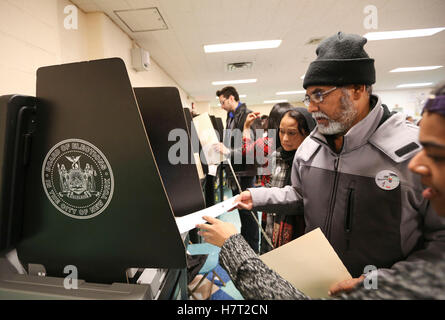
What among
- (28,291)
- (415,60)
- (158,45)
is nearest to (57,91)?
(28,291)

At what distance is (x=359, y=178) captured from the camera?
2.56ft

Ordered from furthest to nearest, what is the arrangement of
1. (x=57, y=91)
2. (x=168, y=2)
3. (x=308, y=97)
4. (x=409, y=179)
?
(x=168, y=2)
(x=308, y=97)
(x=409, y=179)
(x=57, y=91)

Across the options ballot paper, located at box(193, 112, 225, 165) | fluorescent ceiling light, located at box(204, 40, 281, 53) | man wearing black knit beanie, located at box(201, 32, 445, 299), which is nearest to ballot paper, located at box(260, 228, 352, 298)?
man wearing black knit beanie, located at box(201, 32, 445, 299)

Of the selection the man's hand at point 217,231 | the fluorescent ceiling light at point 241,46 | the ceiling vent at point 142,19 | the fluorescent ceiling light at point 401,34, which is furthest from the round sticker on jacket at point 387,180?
the fluorescent ceiling light at point 401,34

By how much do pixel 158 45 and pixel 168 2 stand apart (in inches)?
56.7

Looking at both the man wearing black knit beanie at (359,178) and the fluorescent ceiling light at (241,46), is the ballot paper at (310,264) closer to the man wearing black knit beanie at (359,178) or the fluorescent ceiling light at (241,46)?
the man wearing black knit beanie at (359,178)

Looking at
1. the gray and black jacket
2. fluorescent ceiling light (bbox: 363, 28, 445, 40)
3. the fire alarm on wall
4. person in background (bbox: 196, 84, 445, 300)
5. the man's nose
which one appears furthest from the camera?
fluorescent ceiling light (bbox: 363, 28, 445, 40)

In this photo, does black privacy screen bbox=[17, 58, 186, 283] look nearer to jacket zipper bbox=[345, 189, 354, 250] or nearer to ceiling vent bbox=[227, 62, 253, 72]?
jacket zipper bbox=[345, 189, 354, 250]

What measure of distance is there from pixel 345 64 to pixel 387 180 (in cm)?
46

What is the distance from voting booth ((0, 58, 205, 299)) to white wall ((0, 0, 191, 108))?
1.64 m

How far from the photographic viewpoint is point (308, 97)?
942 mm

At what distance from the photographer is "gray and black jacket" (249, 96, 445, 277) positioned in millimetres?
688

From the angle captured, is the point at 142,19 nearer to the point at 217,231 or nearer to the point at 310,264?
the point at 217,231
